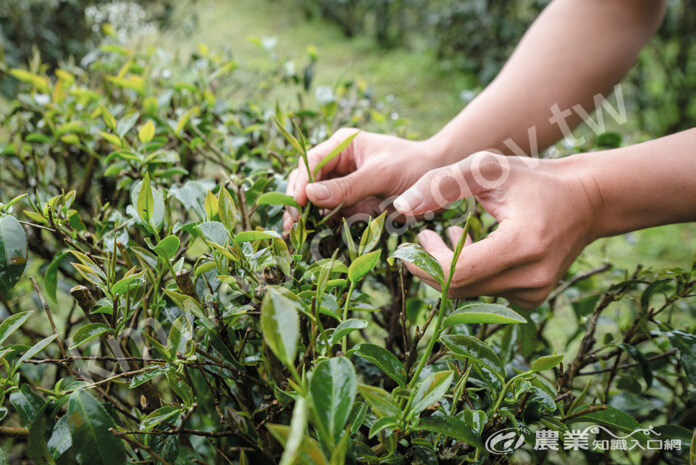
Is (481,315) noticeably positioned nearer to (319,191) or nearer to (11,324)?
(319,191)

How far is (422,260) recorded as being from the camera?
0.49 meters

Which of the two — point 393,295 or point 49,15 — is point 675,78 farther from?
point 49,15

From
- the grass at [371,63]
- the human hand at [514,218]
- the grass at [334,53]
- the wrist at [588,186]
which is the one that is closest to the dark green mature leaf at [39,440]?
the human hand at [514,218]

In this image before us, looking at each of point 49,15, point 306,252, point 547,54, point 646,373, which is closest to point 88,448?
point 306,252

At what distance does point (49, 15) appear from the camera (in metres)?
3.69

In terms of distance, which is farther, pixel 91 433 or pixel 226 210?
pixel 226 210

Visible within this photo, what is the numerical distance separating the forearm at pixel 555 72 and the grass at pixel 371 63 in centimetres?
157

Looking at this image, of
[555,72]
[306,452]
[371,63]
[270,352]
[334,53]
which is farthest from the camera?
[334,53]

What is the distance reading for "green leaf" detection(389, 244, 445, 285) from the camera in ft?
1.58

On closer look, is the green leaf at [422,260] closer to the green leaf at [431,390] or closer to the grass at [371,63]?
the green leaf at [431,390]

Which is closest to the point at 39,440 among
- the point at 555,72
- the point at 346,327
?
the point at 346,327

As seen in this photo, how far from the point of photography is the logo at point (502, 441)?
500 millimetres

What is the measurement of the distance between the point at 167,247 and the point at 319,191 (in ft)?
0.85
